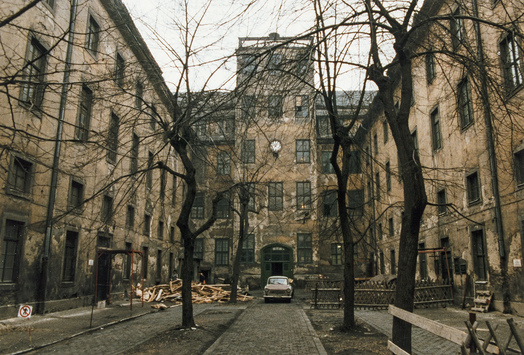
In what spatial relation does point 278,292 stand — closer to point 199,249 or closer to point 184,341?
point 184,341

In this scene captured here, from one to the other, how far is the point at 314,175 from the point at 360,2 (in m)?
33.7

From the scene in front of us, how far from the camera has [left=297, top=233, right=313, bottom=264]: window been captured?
38.8m

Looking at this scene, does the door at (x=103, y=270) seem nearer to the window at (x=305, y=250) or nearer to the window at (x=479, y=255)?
the window at (x=479, y=255)

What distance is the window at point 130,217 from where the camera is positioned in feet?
84.9

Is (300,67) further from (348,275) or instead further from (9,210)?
(9,210)

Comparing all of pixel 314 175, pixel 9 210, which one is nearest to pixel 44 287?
pixel 9 210

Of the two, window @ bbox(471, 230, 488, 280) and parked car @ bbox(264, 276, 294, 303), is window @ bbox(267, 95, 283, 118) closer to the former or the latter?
window @ bbox(471, 230, 488, 280)

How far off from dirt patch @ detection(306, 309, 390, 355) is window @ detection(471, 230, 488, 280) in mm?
7611

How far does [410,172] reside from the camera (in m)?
7.13

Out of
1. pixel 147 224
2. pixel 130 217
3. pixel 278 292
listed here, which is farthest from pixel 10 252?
pixel 147 224

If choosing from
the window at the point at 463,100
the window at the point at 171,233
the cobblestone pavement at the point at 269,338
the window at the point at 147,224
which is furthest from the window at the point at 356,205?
the window at the point at 171,233

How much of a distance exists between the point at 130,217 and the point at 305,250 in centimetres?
1797

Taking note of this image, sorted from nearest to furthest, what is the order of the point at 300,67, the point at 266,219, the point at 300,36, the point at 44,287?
1. the point at 300,36
2. the point at 300,67
3. the point at 44,287
4. the point at 266,219

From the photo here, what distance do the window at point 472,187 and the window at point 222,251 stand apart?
25.0 metres
